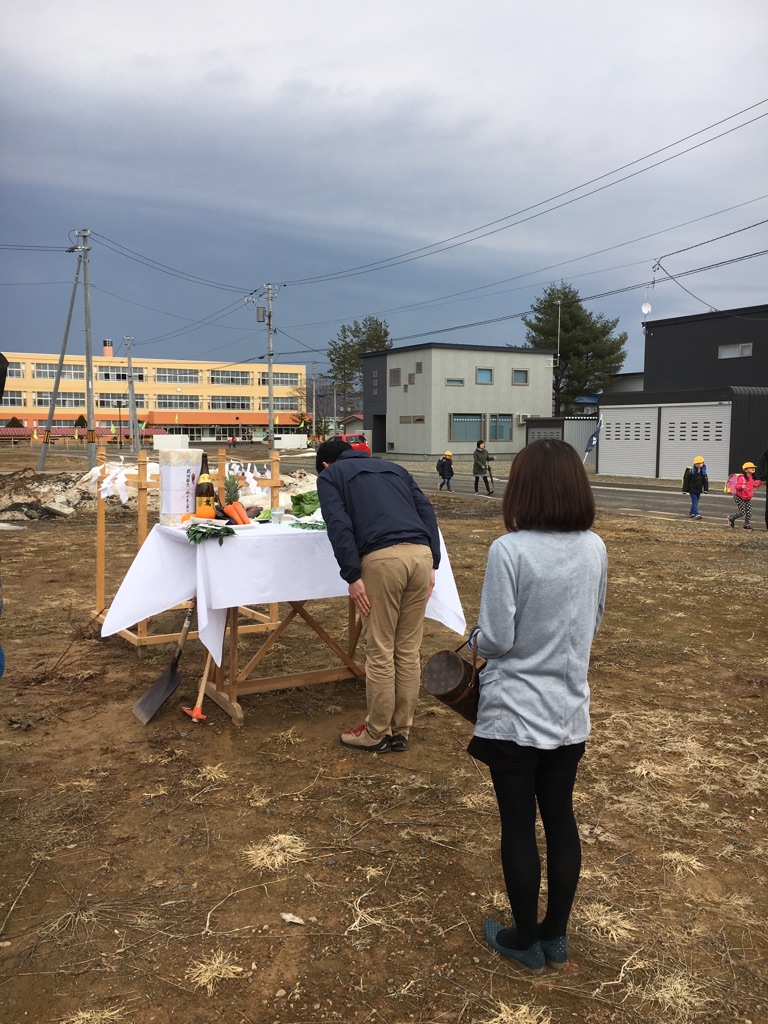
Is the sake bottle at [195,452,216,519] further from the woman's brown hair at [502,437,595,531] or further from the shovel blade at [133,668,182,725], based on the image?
the woman's brown hair at [502,437,595,531]

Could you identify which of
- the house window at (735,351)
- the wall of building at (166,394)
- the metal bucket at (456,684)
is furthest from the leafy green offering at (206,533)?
the wall of building at (166,394)

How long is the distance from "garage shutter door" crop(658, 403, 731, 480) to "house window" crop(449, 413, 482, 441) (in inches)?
655

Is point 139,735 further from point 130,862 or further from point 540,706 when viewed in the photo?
point 540,706

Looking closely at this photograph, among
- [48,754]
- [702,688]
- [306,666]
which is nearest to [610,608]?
[702,688]

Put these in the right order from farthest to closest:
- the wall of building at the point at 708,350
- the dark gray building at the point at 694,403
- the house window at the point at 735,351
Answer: the house window at the point at 735,351 < the wall of building at the point at 708,350 < the dark gray building at the point at 694,403

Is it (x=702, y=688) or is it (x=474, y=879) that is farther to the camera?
(x=702, y=688)

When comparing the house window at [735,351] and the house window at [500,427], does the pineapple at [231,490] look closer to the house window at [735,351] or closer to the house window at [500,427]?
the house window at [735,351]

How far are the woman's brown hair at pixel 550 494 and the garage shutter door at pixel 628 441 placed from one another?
31.6 meters

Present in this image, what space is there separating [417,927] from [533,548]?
1.47 m

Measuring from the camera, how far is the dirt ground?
248 cm

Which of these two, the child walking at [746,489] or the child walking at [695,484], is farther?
the child walking at [695,484]

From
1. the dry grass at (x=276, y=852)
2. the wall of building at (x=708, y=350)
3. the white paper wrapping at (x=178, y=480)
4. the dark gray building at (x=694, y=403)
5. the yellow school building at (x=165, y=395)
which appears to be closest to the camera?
the dry grass at (x=276, y=852)

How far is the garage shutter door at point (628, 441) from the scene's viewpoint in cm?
3238

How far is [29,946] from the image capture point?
106 inches
